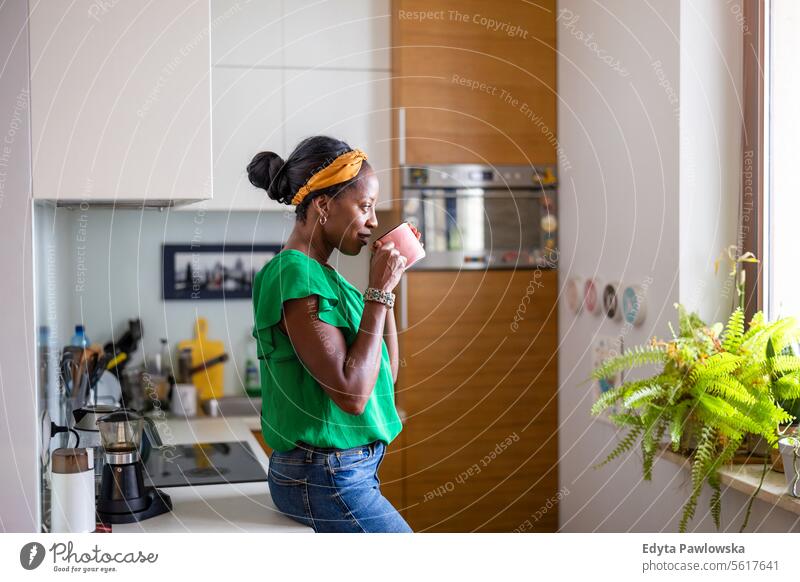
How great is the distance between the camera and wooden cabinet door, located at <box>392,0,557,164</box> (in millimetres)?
2689

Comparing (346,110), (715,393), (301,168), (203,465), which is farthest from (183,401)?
(715,393)

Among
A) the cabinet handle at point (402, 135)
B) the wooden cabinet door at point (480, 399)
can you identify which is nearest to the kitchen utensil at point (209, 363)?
the wooden cabinet door at point (480, 399)

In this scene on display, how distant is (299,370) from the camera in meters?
1.37

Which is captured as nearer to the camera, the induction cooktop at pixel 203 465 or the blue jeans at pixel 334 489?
the blue jeans at pixel 334 489

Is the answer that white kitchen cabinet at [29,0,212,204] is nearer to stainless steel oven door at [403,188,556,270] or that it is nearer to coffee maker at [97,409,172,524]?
coffee maker at [97,409,172,524]

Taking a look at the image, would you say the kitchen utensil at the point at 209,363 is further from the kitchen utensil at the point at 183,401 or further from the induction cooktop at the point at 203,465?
the induction cooktop at the point at 203,465

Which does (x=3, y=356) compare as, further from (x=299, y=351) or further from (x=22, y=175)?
(x=299, y=351)

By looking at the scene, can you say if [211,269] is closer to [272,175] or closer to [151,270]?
[151,270]

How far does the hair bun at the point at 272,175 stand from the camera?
1.45 m

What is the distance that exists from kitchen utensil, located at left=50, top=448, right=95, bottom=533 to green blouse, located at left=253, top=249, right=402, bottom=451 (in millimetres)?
294

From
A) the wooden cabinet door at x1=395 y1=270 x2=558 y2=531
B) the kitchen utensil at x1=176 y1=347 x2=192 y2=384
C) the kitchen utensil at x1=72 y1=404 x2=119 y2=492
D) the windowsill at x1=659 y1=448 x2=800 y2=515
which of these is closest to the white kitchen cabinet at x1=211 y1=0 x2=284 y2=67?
the wooden cabinet door at x1=395 y1=270 x2=558 y2=531

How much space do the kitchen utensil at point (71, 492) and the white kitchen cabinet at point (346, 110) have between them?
1562 mm

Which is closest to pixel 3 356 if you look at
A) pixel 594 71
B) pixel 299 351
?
pixel 299 351

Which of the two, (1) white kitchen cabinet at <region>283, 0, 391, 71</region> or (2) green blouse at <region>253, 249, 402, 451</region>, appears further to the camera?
(1) white kitchen cabinet at <region>283, 0, 391, 71</region>
